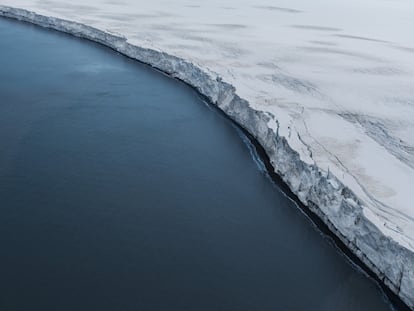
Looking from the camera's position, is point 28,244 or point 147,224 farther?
point 147,224

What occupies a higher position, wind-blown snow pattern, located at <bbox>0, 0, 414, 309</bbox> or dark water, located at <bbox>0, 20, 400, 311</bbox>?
wind-blown snow pattern, located at <bbox>0, 0, 414, 309</bbox>

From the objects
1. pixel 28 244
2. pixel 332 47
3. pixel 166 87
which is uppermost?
pixel 332 47

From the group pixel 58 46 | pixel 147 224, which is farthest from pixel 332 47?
pixel 147 224

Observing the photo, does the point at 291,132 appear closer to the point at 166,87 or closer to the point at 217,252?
the point at 217,252

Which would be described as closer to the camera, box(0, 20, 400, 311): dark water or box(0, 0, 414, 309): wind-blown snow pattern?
box(0, 20, 400, 311): dark water

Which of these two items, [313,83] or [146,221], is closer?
[146,221]

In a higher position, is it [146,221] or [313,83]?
[313,83]
